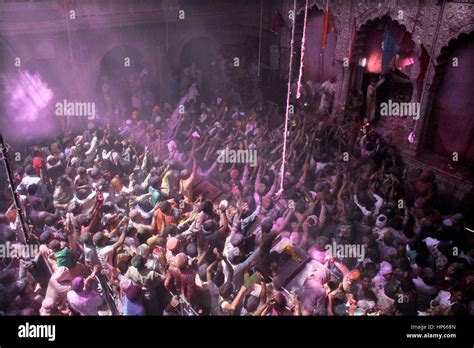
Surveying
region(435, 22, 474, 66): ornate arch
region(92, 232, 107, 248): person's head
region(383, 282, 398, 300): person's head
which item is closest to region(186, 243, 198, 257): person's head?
region(92, 232, 107, 248): person's head

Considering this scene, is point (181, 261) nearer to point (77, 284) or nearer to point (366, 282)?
point (77, 284)

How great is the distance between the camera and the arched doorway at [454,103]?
7480mm

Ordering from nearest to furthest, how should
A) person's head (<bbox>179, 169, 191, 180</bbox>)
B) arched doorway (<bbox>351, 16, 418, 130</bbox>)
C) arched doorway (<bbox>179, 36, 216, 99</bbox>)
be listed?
person's head (<bbox>179, 169, 191, 180</bbox>), arched doorway (<bbox>351, 16, 418, 130</bbox>), arched doorway (<bbox>179, 36, 216, 99</bbox>)

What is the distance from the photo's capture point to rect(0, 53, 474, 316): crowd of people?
15.2ft

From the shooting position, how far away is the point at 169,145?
764 cm

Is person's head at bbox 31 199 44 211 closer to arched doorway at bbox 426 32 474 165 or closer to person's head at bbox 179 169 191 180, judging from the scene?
person's head at bbox 179 169 191 180

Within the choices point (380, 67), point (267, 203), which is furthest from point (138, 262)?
point (380, 67)

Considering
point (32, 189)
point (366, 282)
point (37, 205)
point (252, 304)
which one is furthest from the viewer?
point (32, 189)

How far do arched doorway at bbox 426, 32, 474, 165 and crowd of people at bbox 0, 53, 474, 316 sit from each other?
1.61 metres

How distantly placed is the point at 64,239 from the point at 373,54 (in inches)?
315

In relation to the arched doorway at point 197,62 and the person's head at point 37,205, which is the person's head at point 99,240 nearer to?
the person's head at point 37,205

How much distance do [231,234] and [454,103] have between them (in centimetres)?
561

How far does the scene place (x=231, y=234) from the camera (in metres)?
5.24

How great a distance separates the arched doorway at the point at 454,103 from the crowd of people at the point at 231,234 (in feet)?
5.30
